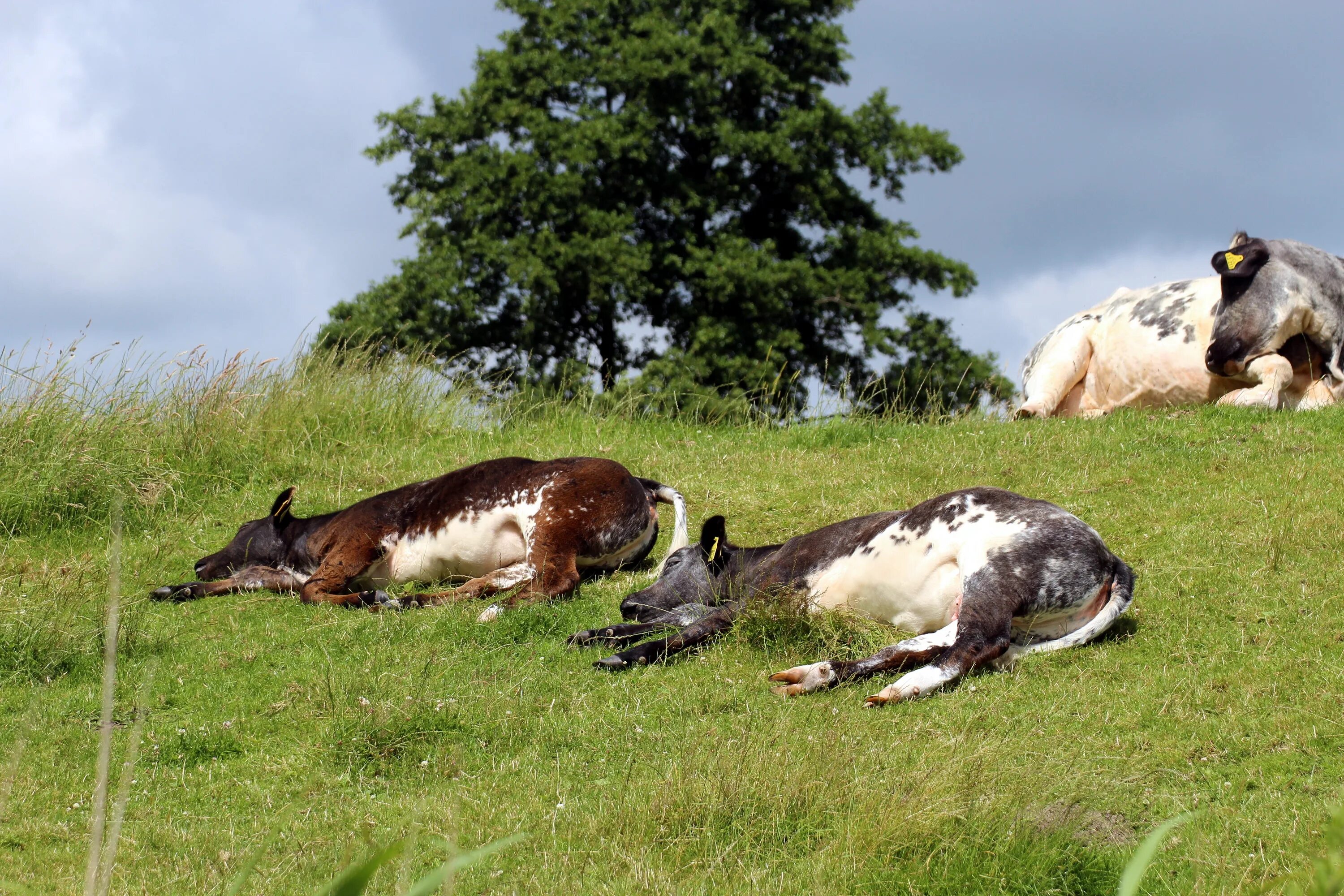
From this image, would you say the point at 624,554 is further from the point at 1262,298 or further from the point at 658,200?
the point at 658,200

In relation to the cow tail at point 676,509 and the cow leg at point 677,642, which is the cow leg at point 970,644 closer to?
the cow leg at point 677,642

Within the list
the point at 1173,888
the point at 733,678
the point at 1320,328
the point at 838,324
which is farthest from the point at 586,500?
the point at 838,324

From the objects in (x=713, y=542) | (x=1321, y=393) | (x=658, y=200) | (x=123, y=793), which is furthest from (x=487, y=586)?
(x=658, y=200)

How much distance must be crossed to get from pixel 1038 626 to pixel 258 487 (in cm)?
865

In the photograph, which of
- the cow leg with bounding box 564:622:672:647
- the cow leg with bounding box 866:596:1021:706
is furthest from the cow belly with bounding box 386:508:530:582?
the cow leg with bounding box 866:596:1021:706

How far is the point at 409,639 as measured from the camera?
288 inches

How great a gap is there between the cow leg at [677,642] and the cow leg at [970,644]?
3.99ft

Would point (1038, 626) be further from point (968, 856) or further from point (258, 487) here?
point (258, 487)

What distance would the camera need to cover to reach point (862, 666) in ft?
19.7

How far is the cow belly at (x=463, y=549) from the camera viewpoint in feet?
28.9

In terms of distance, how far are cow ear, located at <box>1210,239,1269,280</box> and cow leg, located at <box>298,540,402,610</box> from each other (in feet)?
27.3

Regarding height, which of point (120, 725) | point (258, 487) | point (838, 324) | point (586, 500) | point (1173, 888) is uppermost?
point (838, 324)

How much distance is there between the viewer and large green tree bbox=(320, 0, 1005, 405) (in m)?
24.5

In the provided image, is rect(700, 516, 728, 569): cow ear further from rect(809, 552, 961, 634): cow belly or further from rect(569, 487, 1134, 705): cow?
rect(809, 552, 961, 634): cow belly
